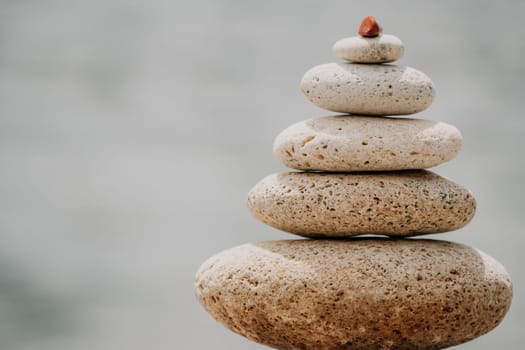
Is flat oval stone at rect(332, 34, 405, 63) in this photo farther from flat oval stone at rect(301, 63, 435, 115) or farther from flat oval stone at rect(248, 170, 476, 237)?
flat oval stone at rect(248, 170, 476, 237)

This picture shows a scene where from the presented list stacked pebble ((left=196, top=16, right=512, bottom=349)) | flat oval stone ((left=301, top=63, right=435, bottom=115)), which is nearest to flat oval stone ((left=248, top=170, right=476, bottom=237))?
stacked pebble ((left=196, top=16, right=512, bottom=349))

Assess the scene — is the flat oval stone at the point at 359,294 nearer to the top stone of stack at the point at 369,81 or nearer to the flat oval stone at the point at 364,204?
the flat oval stone at the point at 364,204

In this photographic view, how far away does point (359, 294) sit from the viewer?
283 inches

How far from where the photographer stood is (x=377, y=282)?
23.7 feet

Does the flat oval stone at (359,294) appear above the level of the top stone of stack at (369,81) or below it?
below

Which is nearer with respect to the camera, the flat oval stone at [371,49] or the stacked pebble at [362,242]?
the stacked pebble at [362,242]

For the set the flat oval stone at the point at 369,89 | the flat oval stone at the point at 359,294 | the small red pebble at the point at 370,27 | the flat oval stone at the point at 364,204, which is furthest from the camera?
the small red pebble at the point at 370,27

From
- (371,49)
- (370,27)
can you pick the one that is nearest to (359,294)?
(371,49)

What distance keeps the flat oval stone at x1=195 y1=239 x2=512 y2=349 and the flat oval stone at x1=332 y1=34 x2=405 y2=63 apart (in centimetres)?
118

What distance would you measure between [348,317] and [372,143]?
110cm

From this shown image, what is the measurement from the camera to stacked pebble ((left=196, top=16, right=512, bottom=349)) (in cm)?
726

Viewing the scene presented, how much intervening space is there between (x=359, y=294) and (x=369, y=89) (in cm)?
133

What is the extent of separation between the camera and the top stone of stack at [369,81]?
763 cm

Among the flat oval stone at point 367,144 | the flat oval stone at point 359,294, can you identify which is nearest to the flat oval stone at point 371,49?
the flat oval stone at point 367,144
